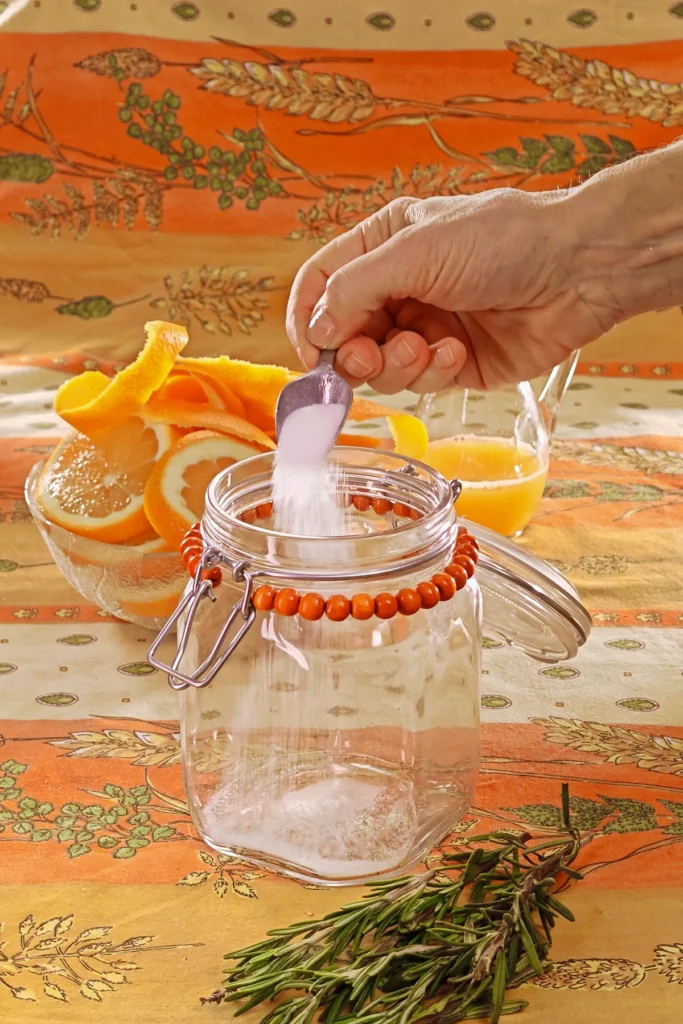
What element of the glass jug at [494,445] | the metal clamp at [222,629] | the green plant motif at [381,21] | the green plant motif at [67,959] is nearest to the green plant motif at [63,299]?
the green plant motif at [381,21]

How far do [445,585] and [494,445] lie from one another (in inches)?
19.4

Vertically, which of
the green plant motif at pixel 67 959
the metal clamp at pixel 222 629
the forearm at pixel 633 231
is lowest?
the green plant motif at pixel 67 959

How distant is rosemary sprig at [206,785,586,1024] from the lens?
57 centimetres

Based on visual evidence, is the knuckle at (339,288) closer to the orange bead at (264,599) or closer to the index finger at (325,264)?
the index finger at (325,264)

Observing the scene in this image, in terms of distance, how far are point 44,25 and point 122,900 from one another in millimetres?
1527

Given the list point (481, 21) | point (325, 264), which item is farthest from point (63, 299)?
point (325, 264)

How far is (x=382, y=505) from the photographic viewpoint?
79 cm

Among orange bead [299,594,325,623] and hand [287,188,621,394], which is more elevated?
hand [287,188,621,394]

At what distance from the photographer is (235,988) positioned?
59 cm

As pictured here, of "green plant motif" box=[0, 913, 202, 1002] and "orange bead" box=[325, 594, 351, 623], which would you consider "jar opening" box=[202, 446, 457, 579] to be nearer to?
"orange bead" box=[325, 594, 351, 623]

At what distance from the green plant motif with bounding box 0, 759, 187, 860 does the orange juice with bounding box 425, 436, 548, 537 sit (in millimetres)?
462

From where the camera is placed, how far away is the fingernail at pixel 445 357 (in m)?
1.00

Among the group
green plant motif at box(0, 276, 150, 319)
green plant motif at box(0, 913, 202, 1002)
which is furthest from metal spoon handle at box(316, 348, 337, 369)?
green plant motif at box(0, 276, 150, 319)

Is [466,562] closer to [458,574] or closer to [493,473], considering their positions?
[458,574]
